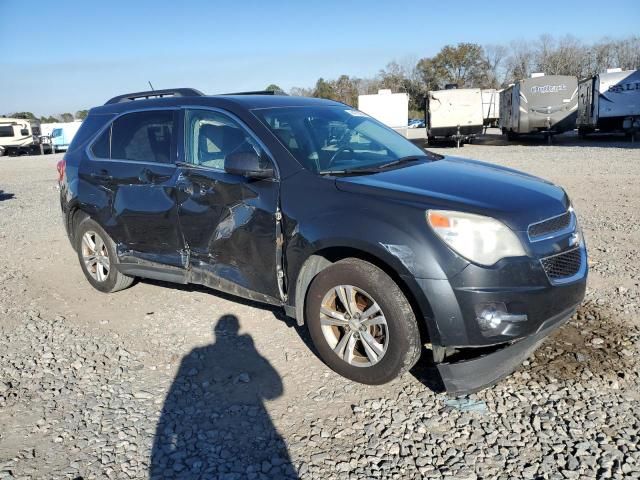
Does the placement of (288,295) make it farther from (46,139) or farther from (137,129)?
(46,139)

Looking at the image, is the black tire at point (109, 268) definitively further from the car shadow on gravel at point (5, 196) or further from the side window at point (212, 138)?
the car shadow on gravel at point (5, 196)

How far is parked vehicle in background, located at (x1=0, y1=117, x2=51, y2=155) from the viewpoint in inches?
1494

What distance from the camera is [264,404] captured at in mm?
3396

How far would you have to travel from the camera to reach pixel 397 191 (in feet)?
10.8

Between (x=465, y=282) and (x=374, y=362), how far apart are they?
32.6 inches

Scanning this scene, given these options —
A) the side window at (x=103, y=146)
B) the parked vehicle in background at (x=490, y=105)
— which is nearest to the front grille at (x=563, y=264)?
the side window at (x=103, y=146)

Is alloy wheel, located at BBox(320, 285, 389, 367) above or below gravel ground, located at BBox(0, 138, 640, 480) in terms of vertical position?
above

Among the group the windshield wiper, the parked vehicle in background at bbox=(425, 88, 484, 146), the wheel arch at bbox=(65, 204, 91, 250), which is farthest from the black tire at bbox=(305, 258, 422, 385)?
the parked vehicle in background at bbox=(425, 88, 484, 146)

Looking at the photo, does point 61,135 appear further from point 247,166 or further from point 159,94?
point 247,166

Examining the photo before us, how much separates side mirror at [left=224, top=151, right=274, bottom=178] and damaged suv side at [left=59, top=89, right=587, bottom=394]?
11mm

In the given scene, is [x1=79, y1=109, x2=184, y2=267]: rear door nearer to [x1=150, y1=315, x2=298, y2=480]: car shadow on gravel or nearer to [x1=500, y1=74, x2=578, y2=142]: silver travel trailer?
[x1=150, y1=315, x2=298, y2=480]: car shadow on gravel

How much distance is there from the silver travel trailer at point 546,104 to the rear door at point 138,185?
71.5 ft

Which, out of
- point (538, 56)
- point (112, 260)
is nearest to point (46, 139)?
point (112, 260)

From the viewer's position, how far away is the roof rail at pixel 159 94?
4.79 metres
